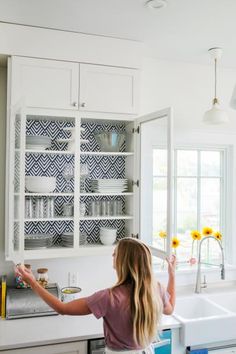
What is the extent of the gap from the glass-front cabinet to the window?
20.3 inches

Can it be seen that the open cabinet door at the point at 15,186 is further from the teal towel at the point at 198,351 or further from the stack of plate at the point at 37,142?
the teal towel at the point at 198,351

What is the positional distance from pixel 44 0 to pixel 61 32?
43 centimetres

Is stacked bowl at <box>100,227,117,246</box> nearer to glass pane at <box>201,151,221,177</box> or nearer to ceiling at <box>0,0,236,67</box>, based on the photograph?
glass pane at <box>201,151,221,177</box>

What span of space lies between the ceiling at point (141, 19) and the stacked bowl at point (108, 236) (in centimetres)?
140

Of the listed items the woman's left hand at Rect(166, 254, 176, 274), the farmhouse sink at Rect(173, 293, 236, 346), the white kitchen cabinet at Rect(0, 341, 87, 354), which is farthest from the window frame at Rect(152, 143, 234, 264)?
the white kitchen cabinet at Rect(0, 341, 87, 354)

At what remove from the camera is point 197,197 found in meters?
3.57

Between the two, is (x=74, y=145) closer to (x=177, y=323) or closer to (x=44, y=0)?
(x=44, y=0)

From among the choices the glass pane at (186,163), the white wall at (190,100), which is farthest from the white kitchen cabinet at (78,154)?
the glass pane at (186,163)

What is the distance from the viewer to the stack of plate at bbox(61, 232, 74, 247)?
282 centimetres

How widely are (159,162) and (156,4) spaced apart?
1039mm

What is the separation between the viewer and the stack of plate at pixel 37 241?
2.71 metres

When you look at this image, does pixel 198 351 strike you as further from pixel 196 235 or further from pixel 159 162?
pixel 159 162

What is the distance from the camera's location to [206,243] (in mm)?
3605

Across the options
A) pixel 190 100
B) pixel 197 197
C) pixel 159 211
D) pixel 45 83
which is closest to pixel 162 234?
pixel 159 211
